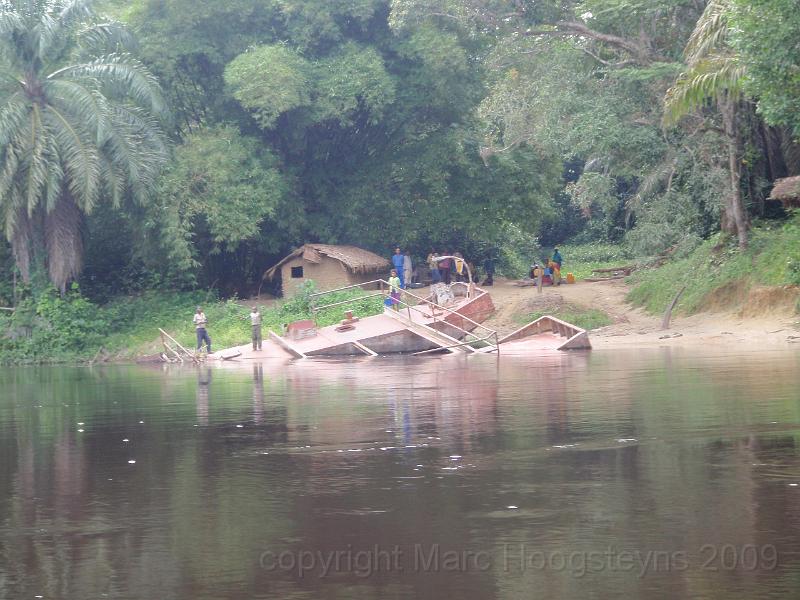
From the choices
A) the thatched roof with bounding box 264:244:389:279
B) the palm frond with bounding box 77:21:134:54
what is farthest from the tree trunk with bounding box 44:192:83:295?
the thatched roof with bounding box 264:244:389:279

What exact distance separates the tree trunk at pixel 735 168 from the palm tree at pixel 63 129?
61.2 ft

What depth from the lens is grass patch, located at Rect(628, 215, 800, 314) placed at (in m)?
29.9

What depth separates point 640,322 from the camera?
33.4 m

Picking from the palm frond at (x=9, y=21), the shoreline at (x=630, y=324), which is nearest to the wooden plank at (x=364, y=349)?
the shoreline at (x=630, y=324)

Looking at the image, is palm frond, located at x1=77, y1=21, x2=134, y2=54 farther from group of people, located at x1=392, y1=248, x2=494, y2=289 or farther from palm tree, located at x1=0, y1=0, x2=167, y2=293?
group of people, located at x1=392, y1=248, x2=494, y2=289

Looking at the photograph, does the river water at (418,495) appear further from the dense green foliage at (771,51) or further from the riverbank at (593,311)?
the riverbank at (593,311)

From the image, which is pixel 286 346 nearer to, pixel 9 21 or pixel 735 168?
pixel 735 168

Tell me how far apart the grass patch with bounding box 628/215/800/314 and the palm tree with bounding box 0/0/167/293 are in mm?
17473

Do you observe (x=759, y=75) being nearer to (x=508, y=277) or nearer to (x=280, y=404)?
(x=280, y=404)

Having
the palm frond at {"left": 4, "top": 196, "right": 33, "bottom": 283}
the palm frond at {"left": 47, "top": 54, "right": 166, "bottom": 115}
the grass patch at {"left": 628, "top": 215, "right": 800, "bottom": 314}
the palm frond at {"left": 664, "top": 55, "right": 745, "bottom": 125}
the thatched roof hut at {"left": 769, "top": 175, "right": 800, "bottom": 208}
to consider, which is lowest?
the grass patch at {"left": 628, "top": 215, "right": 800, "bottom": 314}

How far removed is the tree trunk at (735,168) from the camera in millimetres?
31578

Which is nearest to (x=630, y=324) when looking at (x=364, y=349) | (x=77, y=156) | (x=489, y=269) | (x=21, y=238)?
(x=364, y=349)

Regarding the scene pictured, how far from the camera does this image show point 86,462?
12.2 m

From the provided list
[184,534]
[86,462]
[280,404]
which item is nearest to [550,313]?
[280,404]
